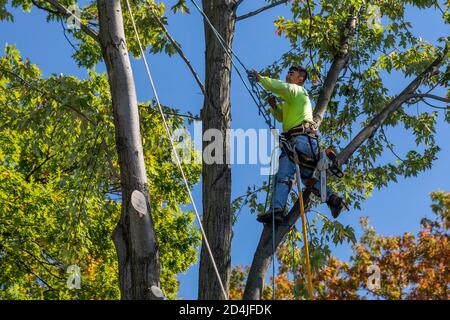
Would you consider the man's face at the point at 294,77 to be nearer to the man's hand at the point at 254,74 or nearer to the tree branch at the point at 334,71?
the tree branch at the point at 334,71

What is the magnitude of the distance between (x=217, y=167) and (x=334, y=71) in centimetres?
247

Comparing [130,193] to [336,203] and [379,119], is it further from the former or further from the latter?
[379,119]

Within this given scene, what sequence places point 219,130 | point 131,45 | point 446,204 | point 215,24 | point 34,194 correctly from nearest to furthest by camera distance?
point 219,130
point 215,24
point 131,45
point 34,194
point 446,204

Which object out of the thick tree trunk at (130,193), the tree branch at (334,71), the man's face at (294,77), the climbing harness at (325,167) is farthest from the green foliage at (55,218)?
the thick tree trunk at (130,193)

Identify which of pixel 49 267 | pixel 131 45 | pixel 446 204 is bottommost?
pixel 49 267

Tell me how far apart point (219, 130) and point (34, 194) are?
834cm

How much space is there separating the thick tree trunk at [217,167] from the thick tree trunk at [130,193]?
2.50 ft

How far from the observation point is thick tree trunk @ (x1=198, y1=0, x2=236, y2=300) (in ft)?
22.0

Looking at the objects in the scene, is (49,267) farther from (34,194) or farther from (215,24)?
(215,24)

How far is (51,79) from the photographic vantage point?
35.3 feet

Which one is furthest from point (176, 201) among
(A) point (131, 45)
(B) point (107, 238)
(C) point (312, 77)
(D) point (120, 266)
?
(D) point (120, 266)

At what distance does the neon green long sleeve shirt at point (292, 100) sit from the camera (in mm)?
7918

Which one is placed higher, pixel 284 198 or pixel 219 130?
pixel 219 130

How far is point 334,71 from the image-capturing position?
8875mm
